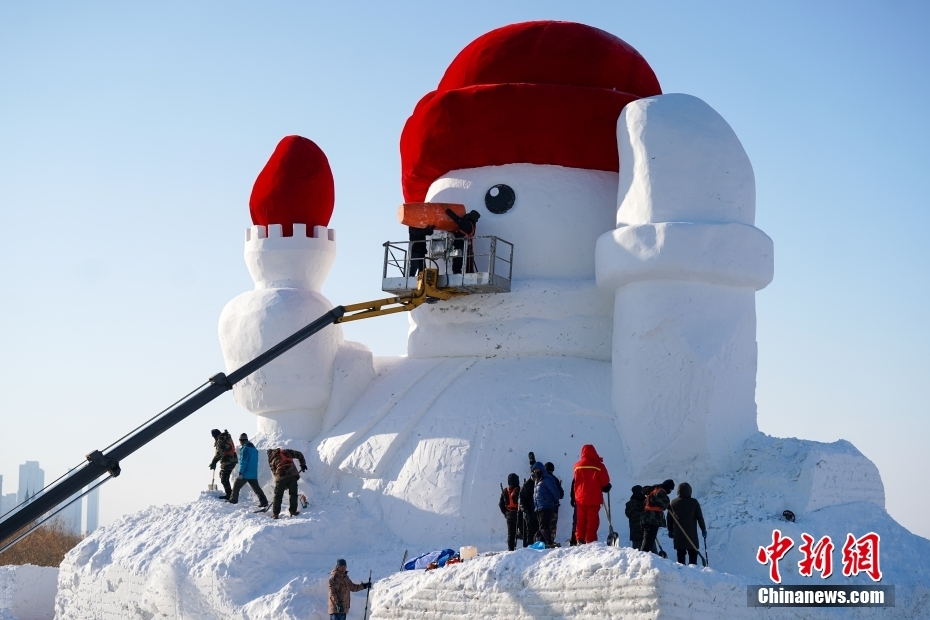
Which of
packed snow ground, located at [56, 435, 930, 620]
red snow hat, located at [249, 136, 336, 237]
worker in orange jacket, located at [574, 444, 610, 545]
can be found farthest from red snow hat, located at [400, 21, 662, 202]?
worker in orange jacket, located at [574, 444, 610, 545]

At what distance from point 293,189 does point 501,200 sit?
3195mm

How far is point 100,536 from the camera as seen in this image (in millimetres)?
17250

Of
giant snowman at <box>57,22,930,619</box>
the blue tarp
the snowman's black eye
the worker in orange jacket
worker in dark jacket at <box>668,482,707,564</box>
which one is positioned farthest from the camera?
the snowman's black eye

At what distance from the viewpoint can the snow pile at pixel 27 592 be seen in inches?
774

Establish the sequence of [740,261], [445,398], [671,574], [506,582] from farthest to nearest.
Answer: [445,398], [740,261], [506,582], [671,574]

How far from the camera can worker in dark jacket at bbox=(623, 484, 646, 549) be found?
1315 centimetres

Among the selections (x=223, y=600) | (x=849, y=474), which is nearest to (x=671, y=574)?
(x=849, y=474)

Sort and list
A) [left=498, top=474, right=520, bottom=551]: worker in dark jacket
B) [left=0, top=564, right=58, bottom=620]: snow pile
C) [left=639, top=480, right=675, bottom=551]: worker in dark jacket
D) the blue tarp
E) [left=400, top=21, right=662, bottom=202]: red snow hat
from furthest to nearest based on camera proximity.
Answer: [left=0, top=564, right=58, bottom=620]: snow pile → [left=400, top=21, right=662, bottom=202]: red snow hat → [left=498, top=474, right=520, bottom=551]: worker in dark jacket → the blue tarp → [left=639, top=480, right=675, bottom=551]: worker in dark jacket

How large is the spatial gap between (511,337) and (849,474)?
180 inches

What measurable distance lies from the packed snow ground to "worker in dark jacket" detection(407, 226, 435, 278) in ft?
10.2

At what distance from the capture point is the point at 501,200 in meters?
17.4

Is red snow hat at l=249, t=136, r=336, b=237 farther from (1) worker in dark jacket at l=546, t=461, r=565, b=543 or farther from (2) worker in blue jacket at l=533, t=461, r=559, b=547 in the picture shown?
(2) worker in blue jacket at l=533, t=461, r=559, b=547

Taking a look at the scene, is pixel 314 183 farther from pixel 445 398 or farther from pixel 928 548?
pixel 928 548

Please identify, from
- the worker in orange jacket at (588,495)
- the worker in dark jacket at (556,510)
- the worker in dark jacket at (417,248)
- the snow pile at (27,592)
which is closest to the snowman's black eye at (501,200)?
the worker in dark jacket at (417,248)
